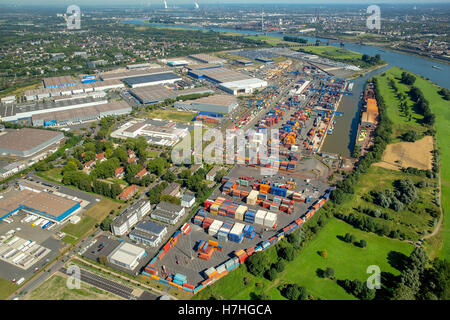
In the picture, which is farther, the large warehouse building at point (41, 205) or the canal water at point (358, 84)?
the canal water at point (358, 84)

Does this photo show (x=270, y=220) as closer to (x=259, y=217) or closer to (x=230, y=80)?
(x=259, y=217)

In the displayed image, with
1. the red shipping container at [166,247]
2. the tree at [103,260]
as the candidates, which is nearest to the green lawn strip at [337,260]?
the red shipping container at [166,247]

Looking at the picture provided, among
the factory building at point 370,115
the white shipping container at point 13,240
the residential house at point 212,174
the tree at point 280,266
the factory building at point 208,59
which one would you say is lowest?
the tree at point 280,266

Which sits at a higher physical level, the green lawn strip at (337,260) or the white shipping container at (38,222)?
the white shipping container at (38,222)

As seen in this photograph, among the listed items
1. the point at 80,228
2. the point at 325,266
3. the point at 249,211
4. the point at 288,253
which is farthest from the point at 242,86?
the point at 325,266

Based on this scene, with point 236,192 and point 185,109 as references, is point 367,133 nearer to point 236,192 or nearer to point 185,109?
point 236,192

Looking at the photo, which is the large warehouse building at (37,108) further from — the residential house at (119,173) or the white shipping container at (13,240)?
the white shipping container at (13,240)
